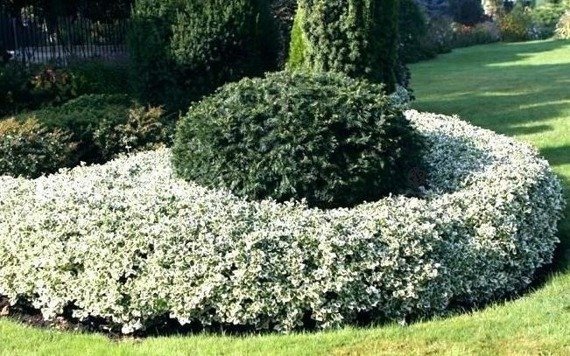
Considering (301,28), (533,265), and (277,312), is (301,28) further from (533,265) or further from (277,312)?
(277,312)

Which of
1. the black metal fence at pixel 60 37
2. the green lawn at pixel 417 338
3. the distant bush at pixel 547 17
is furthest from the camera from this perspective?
the distant bush at pixel 547 17

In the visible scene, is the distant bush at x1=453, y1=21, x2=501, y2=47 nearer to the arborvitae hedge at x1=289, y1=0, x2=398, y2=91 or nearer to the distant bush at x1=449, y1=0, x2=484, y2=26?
the distant bush at x1=449, y1=0, x2=484, y2=26

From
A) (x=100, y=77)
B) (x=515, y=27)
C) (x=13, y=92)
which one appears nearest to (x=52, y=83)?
(x=13, y=92)

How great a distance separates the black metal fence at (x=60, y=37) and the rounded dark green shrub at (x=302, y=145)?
8780mm

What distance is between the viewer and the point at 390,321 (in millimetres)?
5207

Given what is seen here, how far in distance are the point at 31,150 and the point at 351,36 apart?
12.5 ft

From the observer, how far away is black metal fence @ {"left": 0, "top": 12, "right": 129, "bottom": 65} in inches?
597

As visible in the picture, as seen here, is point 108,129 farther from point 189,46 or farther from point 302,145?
point 302,145

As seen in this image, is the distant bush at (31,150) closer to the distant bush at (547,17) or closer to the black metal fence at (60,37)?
the black metal fence at (60,37)

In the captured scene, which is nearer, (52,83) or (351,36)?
(351,36)

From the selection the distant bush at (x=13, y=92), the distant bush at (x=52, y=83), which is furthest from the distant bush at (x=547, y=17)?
the distant bush at (x=13, y=92)

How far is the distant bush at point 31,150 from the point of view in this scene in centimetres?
875

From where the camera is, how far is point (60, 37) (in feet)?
50.4

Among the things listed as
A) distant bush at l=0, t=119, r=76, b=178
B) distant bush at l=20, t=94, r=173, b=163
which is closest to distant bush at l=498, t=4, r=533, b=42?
distant bush at l=20, t=94, r=173, b=163
